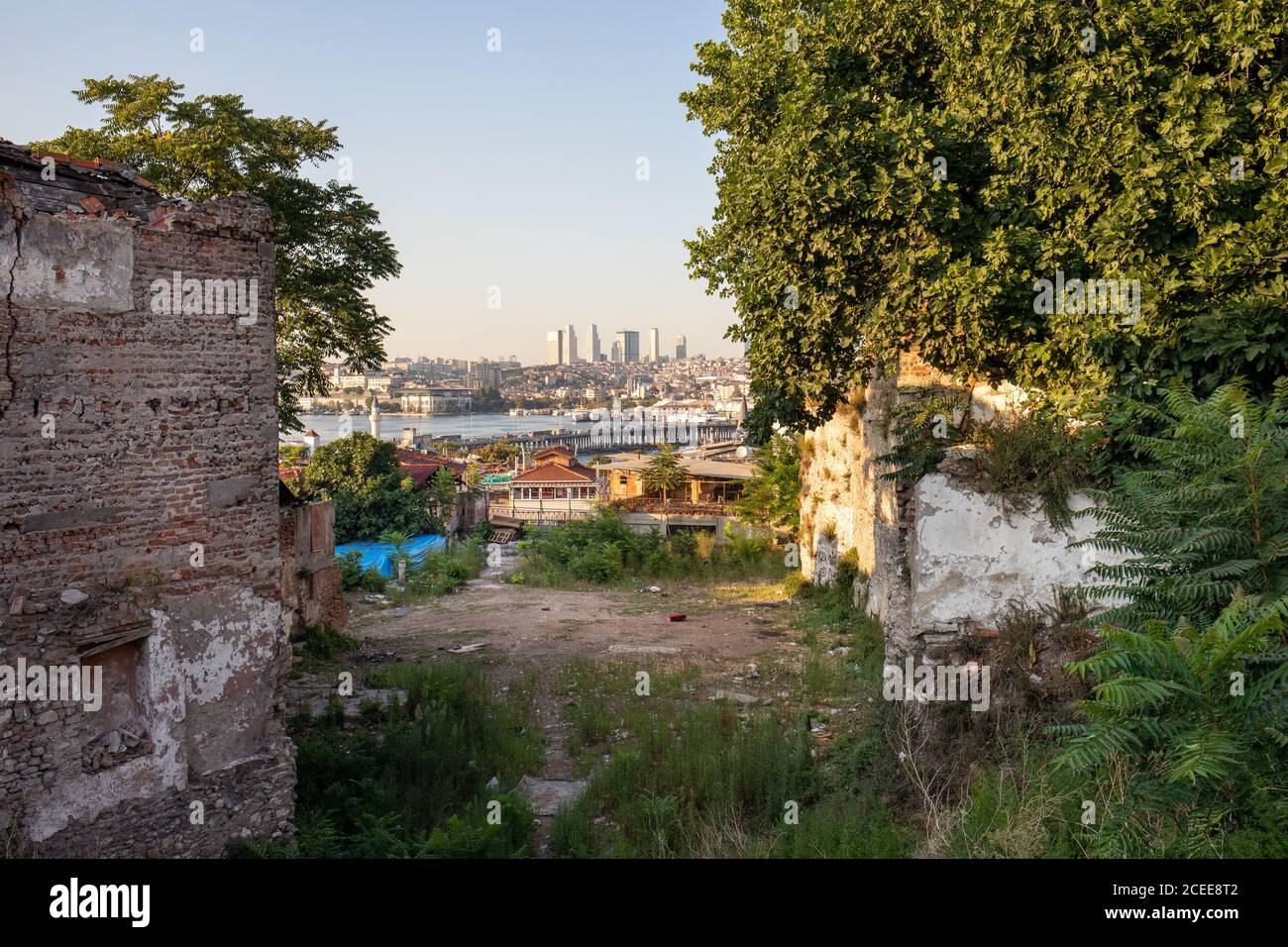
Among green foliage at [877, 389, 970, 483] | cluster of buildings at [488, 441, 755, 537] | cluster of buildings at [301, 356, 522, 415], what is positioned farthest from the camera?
cluster of buildings at [301, 356, 522, 415]

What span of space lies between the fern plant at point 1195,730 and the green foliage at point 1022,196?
4.61 m

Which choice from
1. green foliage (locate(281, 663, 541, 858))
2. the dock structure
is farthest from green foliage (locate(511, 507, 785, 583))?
the dock structure

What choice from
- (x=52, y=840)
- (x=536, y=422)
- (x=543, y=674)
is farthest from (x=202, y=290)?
(x=536, y=422)

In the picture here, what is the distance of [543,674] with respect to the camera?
12.9 m

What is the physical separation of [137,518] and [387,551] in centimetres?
1976

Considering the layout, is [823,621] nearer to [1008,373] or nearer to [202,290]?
[1008,373]

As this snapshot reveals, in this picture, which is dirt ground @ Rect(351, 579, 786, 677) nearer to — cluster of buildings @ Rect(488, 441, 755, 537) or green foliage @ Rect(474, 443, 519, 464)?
cluster of buildings @ Rect(488, 441, 755, 537)

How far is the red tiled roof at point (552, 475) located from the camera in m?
46.8

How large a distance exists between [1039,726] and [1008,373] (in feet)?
14.6

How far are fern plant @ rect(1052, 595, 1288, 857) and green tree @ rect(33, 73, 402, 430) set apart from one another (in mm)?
14210

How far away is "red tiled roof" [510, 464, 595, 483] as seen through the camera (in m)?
46.8

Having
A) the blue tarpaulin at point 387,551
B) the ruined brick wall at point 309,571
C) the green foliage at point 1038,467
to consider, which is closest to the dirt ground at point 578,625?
the ruined brick wall at point 309,571

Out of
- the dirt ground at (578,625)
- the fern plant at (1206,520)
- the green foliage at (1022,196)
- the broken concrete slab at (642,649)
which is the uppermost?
the green foliage at (1022,196)

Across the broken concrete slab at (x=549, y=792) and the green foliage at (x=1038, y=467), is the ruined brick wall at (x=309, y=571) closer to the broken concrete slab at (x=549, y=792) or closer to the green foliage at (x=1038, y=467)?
the broken concrete slab at (x=549, y=792)
